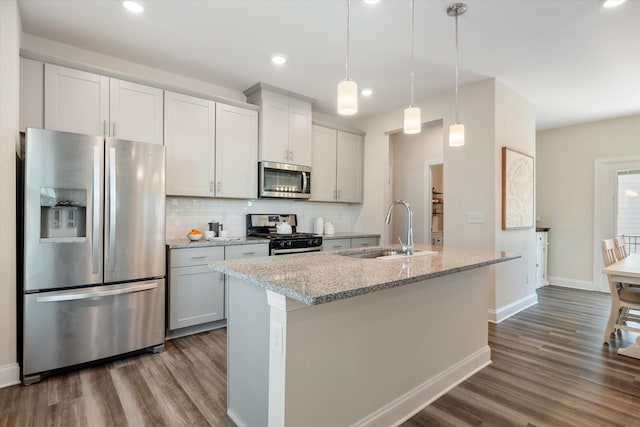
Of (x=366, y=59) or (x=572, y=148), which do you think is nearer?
(x=366, y=59)

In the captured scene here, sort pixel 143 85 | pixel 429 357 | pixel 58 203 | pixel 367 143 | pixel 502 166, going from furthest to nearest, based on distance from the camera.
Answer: pixel 367 143, pixel 502 166, pixel 143 85, pixel 58 203, pixel 429 357

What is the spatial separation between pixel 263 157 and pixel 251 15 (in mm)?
1640

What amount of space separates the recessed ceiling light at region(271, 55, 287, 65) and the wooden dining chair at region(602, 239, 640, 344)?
3.51 m

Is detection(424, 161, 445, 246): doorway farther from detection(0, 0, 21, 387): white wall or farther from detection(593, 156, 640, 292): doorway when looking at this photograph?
detection(0, 0, 21, 387): white wall

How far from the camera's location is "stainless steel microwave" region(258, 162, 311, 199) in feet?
12.9

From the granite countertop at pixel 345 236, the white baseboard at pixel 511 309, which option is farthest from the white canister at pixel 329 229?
the white baseboard at pixel 511 309

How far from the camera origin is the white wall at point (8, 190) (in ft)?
7.21

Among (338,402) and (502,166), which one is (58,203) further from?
(502,166)

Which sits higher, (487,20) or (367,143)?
(487,20)

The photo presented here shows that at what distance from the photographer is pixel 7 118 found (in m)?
2.21

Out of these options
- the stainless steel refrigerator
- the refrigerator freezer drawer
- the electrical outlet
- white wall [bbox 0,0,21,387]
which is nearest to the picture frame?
the electrical outlet

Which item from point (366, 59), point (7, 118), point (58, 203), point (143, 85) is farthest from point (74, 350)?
point (366, 59)

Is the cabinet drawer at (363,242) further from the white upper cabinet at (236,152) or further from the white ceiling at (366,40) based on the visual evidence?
the white ceiling at (366,40)

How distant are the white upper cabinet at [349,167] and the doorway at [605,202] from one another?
3.62 m
